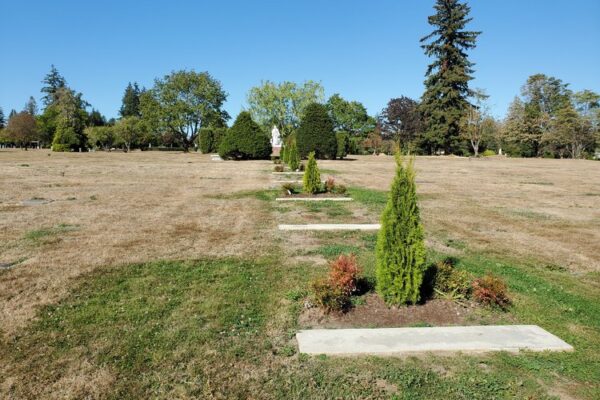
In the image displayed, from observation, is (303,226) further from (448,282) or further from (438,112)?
(438,112)

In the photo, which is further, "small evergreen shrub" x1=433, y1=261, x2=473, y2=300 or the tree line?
the tree line

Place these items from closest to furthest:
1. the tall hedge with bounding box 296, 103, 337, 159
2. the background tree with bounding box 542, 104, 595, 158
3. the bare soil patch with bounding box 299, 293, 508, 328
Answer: the bare soil patch with bounding box 299, 293, 508, 328, the tall hedge with bounding box 296, 103, 337, 159, the background tree with bounding box 542, 104, 595, 158

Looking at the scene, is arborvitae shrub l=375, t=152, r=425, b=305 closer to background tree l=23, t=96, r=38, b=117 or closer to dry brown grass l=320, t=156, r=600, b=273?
dry brown grass l=320, t=156, r=600, b=273

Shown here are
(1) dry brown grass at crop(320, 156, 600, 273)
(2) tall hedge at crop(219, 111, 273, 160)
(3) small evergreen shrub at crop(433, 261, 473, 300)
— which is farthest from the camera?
(2) tall hedge at crop(219, 111, 273, 160)

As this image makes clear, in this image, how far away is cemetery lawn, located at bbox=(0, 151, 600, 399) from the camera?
11.0ft

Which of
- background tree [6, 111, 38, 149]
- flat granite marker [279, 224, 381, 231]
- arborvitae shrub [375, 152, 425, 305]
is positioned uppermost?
background tree [6, 111, 38, 149]

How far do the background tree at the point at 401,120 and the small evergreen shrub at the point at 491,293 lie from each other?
224ft

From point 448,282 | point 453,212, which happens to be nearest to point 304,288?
point 448,282

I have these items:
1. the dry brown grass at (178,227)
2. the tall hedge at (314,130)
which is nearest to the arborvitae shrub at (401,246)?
the dry brown grass at (178,227)

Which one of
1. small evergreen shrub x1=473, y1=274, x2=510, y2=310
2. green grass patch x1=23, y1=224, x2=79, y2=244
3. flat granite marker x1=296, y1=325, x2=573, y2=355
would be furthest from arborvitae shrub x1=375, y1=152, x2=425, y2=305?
green grass patch x1=23, y1=224, x2=79, y2=244

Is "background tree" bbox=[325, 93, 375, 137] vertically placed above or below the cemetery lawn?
above

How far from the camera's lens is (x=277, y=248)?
24.7ft

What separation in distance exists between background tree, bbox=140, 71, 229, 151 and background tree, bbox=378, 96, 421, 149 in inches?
A: 1297

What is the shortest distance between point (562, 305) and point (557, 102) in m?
68.2
